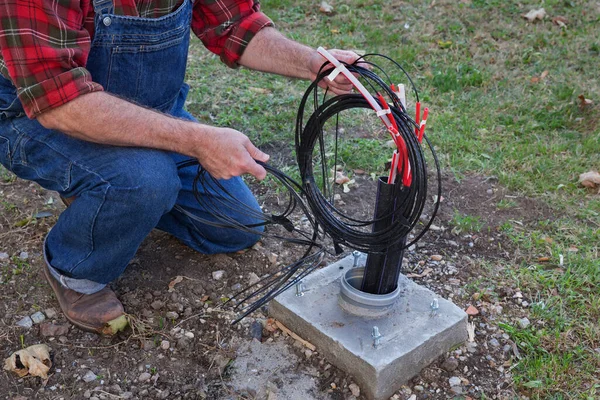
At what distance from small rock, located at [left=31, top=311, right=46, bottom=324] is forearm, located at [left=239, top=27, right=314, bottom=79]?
1.43 m

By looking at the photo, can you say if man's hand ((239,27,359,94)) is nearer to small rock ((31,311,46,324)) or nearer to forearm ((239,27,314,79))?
forearm ((239,27,314,79))

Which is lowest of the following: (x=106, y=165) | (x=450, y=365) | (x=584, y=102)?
(x=450, y=365)

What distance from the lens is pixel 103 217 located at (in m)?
2.46

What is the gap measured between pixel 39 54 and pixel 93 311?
3.45ft

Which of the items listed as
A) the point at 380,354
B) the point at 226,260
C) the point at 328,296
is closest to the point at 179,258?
the point at 226,260

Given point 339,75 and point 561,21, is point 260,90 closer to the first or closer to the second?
point 339,75

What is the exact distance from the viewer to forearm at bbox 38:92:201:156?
225 cm

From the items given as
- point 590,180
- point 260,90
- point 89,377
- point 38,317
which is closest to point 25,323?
point 38,317

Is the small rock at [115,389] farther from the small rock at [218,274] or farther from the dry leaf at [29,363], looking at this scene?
the small rock at [218,274]

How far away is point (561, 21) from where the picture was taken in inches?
214

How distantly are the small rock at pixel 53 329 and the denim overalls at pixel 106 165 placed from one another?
17 cm

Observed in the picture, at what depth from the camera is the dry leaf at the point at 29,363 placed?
2.43 metres

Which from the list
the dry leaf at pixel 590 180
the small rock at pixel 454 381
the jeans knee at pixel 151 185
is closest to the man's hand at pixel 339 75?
the jeans knee at pixel 151 185

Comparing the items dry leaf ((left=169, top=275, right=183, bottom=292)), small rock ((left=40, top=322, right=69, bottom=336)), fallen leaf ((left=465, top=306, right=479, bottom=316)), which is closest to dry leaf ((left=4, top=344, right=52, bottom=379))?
small rock ((left=40, top=322, right=69, bottom=336))
